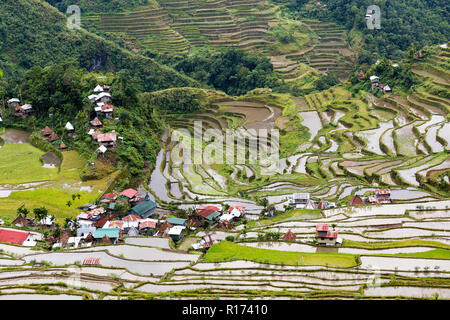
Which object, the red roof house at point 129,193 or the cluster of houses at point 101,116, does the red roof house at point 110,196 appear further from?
the cluster of houses at point 101,116

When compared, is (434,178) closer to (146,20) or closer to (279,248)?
(279,248)

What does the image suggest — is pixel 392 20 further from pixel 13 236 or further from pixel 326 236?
pixel 13 236

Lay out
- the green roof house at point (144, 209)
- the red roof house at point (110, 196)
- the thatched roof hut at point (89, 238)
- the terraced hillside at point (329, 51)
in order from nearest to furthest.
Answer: the thatched roof hut at point (89, 238) < the green roof house at point (144, 209) < the red roof house at point (110, 196) < the terraced hillside at point (329, 51)

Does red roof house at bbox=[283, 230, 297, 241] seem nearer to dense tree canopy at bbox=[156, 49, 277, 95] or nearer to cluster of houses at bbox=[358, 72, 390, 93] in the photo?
cluster of houses at bbox=[358, 72, 390, 93]

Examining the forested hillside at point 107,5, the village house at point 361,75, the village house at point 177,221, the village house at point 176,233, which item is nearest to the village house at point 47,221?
the village house at point 177,221

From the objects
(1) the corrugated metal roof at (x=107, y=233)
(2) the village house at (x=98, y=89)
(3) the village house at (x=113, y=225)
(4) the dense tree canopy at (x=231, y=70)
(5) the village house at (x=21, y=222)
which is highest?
(2) the village house at (x=98, y=89)

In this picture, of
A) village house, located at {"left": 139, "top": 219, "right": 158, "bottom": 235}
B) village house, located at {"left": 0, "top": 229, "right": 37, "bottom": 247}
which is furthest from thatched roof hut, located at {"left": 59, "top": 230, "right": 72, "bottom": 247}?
village house, located at {"left": 139, "top": 219, "right": 158, "bottom": 235}
